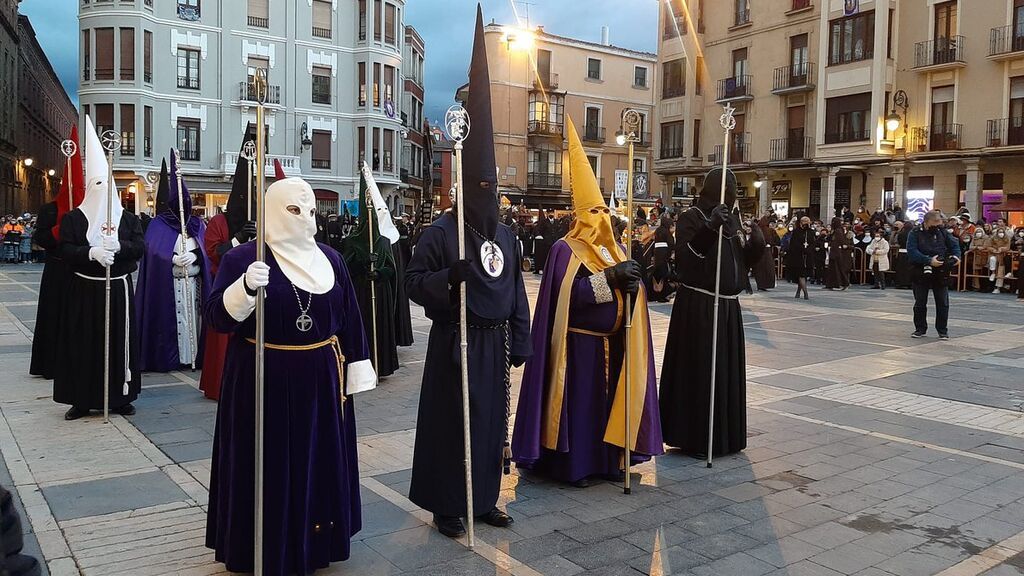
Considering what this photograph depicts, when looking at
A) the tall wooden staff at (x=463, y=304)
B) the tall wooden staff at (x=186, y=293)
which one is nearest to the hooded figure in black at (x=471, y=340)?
the tall wooden staff at (x=463, y=304)

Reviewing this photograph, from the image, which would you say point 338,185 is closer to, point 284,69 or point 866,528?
point 284,69

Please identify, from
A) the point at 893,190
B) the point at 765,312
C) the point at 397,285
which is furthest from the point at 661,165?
the point at 397,285

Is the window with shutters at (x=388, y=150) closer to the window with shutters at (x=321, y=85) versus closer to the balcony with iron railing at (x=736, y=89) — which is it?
the window with shutters at (x=321, y=85)

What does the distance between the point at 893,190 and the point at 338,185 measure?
26.0m

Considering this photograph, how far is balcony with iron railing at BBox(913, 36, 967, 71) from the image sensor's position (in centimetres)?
2788

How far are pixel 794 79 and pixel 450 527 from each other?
32966 millimetres

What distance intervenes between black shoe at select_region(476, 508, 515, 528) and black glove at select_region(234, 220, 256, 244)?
10.9 ft

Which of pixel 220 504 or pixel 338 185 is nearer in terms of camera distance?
pixel 220 504

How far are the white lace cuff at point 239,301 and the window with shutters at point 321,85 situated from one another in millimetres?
40163

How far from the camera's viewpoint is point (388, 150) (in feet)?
146

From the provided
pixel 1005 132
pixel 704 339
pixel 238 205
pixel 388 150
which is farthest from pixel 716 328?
pixel 388 150

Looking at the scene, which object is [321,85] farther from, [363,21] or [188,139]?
[188,139]

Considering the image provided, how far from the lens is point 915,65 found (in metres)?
29.2

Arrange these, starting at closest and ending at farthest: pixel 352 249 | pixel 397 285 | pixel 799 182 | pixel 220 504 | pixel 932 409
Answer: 1. pixel 220 504
2. pixel 932 409
3. pixel 352 249
4. pixel 397 285
5. pixel 799 182
